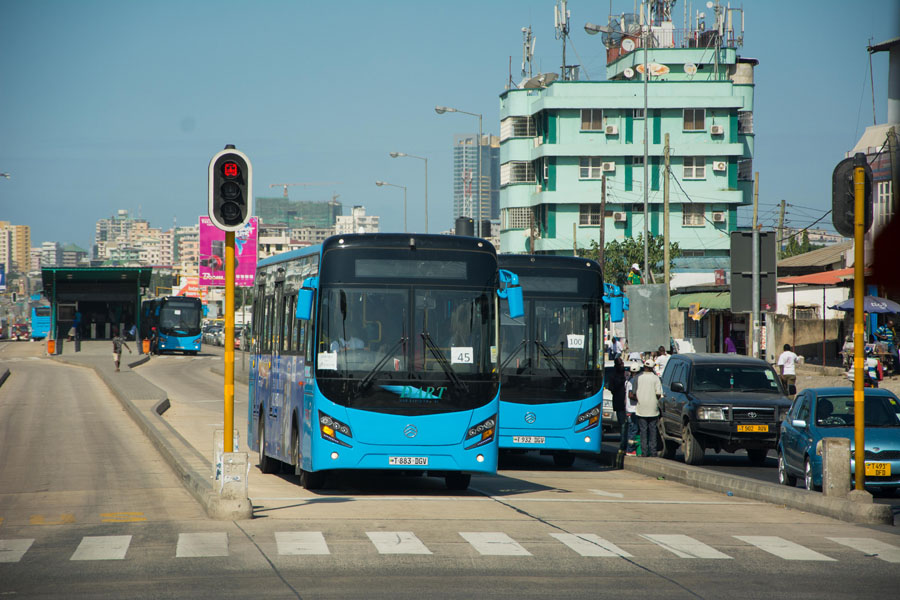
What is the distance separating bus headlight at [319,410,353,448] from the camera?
46.2ft

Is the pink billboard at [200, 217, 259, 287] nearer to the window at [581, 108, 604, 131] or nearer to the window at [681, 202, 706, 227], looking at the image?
the window at [581, 108, 604, 131]

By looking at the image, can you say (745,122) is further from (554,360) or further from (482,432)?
(482,432)

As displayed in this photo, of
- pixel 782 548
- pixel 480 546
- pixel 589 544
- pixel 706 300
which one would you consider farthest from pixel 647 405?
pixel 706 300

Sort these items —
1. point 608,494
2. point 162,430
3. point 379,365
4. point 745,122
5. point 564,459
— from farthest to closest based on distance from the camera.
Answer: point 745,122
point 162,430
point 564,459
point 608,494
point 379,365

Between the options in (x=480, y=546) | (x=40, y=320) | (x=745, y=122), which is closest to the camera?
(x=480, y=546)

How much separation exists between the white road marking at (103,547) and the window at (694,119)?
71794 mm

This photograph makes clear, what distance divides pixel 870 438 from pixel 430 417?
6.02m

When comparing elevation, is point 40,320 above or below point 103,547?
above

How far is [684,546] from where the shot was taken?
419 inches

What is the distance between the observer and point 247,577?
8.54 m

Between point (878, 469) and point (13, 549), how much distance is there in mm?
10842

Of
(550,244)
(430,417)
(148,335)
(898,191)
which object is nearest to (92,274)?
(148,335)

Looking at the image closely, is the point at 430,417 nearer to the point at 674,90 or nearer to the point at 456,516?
the point at 456,516

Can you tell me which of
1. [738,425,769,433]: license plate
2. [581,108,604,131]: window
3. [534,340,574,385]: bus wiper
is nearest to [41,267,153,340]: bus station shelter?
[581,108,604,131]: window
